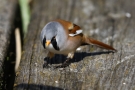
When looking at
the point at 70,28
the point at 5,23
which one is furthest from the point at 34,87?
the point at 5,23

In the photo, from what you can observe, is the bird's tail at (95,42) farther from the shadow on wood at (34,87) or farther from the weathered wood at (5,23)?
the shadow on wood at (34,87)

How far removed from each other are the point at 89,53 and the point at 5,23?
1237 millimetres

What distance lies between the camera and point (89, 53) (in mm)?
4574

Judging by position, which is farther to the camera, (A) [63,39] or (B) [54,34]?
(A) [63,39]

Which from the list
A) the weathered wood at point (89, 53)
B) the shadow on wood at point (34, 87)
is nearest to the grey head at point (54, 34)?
the weathered wood at point (89, 53)

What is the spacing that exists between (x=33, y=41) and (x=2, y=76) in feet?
3.54

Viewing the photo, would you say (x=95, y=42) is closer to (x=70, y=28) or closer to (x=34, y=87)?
(x=70, y=28)

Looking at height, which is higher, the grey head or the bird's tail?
the grey head

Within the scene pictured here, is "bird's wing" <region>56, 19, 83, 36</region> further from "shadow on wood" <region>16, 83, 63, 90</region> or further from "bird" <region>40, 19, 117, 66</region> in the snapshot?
"shadow on wood" <region>16, 83, 63, 90</region>

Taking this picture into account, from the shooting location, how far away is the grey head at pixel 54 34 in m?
4.37

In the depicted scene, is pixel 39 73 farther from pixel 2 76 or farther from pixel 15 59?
pixel 15 59

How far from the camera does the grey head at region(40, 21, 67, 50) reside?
172 inches

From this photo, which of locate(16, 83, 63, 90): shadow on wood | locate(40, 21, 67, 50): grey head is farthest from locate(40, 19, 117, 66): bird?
locate(16, 83, 63, 90): shadow on wood

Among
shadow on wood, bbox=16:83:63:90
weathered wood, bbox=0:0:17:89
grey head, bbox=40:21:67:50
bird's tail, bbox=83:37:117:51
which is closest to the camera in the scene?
shadow on wood, bbox=16:83:63:90
